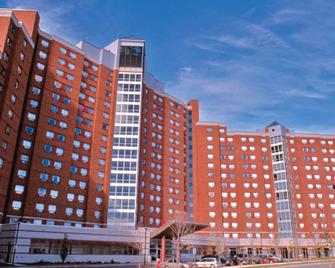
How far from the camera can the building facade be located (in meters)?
58.8

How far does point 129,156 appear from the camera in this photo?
74.1m

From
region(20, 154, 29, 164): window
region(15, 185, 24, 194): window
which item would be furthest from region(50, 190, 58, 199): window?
region(20, 154, 29, 164): window

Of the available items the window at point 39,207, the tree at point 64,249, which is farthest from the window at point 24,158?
the tree at point 64,249

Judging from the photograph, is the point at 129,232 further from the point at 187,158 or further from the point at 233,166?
the point at 233,166

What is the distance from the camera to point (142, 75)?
82.3 meters

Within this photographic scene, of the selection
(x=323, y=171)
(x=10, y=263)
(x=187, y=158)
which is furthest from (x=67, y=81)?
(x=323, y=171)

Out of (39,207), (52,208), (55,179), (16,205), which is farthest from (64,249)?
(55,179)

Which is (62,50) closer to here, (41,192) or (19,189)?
(41,192)

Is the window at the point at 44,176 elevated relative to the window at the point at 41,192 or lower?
elevated

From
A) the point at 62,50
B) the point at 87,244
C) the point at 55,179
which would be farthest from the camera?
the point at 62,50

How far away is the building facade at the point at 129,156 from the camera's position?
58.8 metres

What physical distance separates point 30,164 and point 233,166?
62.2m

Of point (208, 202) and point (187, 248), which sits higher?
point (208, 202)

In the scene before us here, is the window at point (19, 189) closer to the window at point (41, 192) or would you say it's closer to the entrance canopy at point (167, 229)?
the window at point (41, 192)
